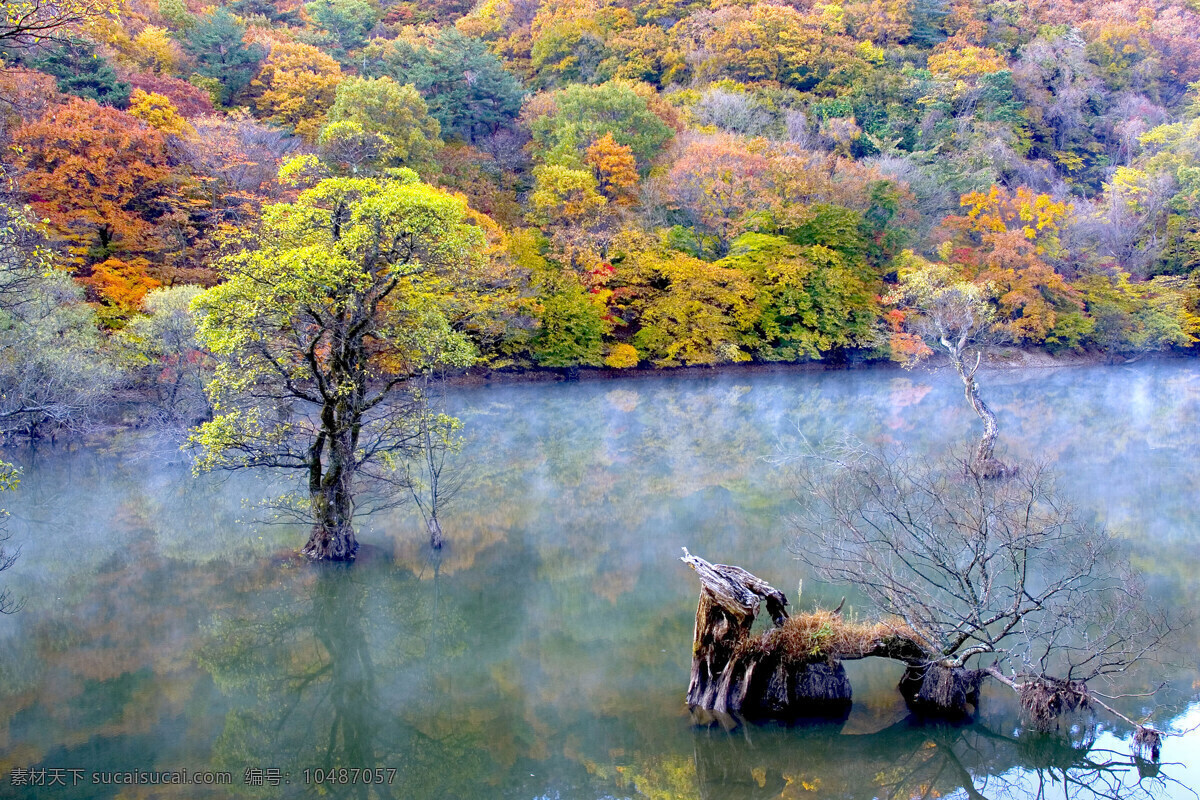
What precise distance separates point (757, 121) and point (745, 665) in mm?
35450

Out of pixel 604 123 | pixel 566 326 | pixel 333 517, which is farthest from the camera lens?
pixel 604 123

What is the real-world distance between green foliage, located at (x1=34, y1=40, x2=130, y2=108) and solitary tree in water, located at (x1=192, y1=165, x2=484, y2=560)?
19.1m

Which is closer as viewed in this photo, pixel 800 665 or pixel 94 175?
pixel 800 665

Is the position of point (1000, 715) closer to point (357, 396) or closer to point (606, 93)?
point (357, 396)

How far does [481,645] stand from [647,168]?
92.9 ft

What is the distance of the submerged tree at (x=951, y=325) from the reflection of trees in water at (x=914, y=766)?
18.5 ft

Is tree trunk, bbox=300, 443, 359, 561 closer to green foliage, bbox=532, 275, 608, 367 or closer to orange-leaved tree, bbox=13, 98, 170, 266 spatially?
orange-leaved tree, bbox=13, 98, 170, 266

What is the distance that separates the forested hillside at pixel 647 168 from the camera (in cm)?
2289

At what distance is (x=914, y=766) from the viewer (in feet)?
23.9

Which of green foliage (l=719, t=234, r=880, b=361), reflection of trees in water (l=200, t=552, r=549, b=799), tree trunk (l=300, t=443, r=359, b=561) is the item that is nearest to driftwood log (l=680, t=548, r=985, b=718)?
reflection of trees in water (l=200, t=552, r=549, b=799)

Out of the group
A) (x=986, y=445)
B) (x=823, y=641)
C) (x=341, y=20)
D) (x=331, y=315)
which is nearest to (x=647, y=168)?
(x=341, y=20)

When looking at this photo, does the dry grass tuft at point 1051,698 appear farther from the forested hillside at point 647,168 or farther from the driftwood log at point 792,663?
the forested hillside at point 647,168

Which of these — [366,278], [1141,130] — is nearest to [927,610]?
[366,278]

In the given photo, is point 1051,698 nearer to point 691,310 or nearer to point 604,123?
point 691,310
